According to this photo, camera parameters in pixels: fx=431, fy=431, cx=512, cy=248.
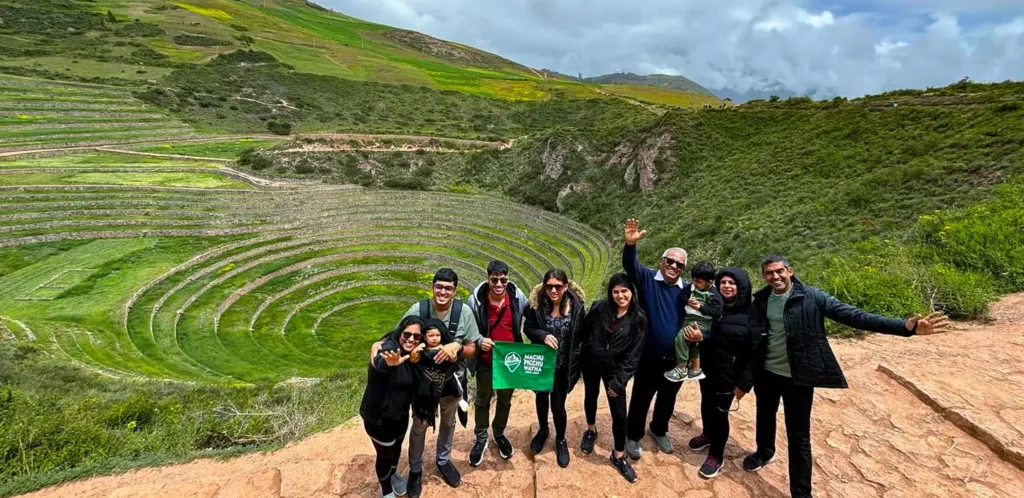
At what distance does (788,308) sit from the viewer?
390cm

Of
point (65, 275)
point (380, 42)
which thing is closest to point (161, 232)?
point (65, 275)

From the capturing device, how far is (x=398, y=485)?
446cm

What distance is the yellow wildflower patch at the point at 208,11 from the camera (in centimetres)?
8358

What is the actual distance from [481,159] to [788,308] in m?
37.8

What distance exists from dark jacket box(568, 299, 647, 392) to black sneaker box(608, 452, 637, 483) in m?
0.91

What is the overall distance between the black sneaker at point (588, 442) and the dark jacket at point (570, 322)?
107 centimetres

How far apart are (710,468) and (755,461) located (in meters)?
0.52

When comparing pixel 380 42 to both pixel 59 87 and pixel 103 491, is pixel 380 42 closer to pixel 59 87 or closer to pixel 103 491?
pixel 59 87

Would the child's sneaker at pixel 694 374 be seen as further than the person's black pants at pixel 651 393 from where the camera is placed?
No

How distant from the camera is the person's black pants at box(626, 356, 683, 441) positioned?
173 inches

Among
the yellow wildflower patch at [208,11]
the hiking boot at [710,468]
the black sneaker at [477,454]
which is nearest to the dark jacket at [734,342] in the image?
the hiking boot at [710,468]

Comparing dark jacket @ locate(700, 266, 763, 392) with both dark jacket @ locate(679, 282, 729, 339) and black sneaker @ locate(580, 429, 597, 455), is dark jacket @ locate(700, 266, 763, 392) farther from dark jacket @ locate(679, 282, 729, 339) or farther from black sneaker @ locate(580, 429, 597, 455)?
black sneaker @ locate(580, 429, 597, 455)

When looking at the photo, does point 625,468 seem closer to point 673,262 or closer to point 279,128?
point 673,262

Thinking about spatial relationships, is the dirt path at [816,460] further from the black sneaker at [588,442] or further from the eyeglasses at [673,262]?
the eyeglasses at [673,262]
